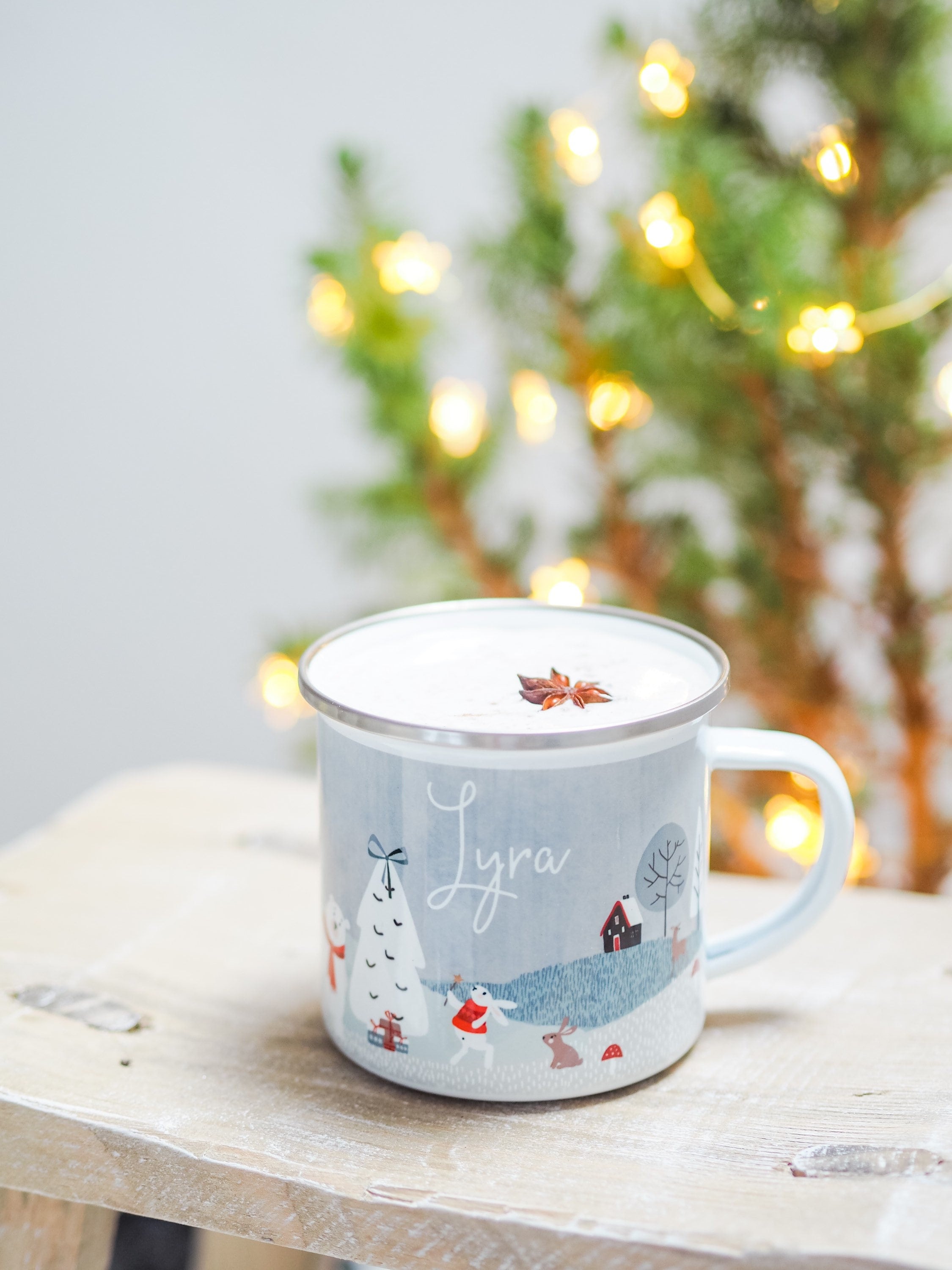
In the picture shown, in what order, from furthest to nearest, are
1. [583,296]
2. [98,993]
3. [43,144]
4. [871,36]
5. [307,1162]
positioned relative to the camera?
[43,144] < [583,296] < [871,36] < [98,993] < [307,1162]

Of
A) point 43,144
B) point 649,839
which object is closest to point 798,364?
point 649,839

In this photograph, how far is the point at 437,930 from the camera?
398 millimetres

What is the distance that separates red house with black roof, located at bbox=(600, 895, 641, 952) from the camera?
399mm

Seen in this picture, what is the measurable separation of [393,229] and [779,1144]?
2.22 ft

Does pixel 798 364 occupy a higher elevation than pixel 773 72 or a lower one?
lower

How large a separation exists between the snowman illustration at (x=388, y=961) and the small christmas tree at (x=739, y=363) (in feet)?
1.44

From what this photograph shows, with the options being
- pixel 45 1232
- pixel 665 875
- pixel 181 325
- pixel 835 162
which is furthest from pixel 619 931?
pixel 181 325

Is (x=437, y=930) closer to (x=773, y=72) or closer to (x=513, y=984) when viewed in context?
(x=513, y=984)

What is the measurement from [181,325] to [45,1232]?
110cm

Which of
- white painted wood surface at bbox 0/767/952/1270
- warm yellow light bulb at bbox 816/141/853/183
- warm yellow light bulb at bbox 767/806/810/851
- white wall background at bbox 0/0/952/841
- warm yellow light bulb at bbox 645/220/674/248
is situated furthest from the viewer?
white wall background at bbox 0/0/952/841

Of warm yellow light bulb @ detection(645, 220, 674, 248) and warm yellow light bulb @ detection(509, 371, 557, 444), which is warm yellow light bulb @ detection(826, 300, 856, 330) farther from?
warm yellow light bulb @ detection(509, 371, 557, 444)

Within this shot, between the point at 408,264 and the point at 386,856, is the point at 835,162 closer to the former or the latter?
the point at 408,264

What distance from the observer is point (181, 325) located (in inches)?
53.6

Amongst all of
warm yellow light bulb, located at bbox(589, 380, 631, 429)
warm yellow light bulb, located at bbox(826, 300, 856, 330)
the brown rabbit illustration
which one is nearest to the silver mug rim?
the brown rabbit illustration
